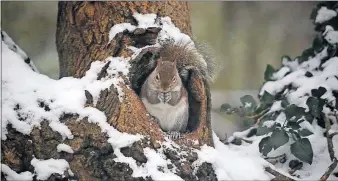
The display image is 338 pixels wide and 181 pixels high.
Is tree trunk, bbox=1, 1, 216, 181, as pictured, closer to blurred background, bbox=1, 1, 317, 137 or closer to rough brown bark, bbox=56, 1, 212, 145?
rough brown bark, bbox=56, 1, 212, 145

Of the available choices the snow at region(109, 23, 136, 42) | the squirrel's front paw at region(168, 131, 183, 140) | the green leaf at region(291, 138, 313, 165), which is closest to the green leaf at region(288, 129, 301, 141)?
the green leaf at region(291, 138, 313, 165)

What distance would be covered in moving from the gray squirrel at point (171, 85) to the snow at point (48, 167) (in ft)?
1.39

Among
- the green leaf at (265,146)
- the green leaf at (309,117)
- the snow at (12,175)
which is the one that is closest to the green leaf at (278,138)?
the green leaf at (265,146)

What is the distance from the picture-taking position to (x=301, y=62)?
2.15 m

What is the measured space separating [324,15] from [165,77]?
2.50 ft

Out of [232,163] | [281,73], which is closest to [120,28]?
[232,163]

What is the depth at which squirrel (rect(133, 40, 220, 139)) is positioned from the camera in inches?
68.9

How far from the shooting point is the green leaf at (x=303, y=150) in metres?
1.71

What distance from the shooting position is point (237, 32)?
311cm

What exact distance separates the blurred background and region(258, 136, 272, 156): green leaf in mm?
860

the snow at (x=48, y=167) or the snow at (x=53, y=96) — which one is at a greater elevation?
the snow at (x=53, y=96)

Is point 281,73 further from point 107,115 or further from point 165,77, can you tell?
point 107,115

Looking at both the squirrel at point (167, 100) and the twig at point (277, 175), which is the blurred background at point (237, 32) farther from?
the twig at point (277, 175)

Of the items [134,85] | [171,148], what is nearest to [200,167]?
[171,148]
